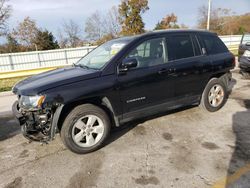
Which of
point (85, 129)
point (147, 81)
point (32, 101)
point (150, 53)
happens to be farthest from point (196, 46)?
point (32, 101)

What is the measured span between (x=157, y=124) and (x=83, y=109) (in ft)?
5.82

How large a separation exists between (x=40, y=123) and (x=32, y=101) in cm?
36

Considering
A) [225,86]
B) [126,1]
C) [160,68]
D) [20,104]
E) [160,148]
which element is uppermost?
[126,1]

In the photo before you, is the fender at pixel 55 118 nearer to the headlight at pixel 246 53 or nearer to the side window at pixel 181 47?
the side window at pixel 181 47

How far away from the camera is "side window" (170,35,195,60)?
4.07 m

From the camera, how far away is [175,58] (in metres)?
4.05

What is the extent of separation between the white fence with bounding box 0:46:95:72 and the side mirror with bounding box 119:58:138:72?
565 inches

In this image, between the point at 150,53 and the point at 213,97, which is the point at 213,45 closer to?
the point at 213,97

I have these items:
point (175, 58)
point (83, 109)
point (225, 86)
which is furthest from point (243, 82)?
point (83, 109)

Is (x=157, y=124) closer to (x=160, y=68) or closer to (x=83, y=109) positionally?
(x=160, y=68)

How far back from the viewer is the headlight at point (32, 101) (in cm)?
298

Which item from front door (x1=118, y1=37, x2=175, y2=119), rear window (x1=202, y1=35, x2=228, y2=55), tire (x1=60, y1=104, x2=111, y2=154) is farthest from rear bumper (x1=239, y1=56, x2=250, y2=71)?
tire (x1=60, y1=104, x2=111, y2=154)

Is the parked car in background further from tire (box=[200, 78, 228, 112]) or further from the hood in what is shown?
the hood

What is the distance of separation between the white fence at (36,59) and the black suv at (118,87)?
1332 centimetres
